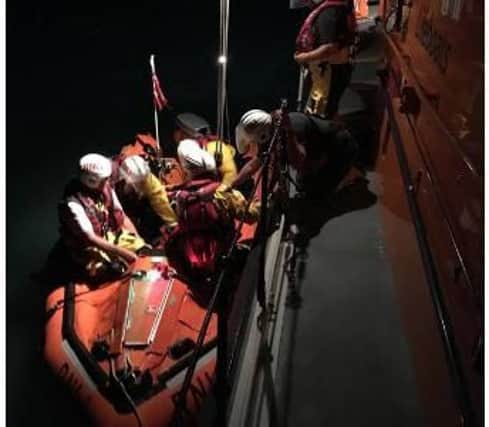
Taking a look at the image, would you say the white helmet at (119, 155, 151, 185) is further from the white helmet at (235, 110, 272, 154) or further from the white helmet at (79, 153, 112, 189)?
the white helmet at (235, 110, 272, 154)

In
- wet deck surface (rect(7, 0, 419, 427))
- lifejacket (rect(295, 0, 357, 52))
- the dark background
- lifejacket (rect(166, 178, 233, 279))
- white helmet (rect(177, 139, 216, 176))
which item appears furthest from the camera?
the dark background

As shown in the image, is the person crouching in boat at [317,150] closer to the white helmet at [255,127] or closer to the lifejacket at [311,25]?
the white helmet at [255,127]

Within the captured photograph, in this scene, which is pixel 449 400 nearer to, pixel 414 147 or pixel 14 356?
pixel 414 147

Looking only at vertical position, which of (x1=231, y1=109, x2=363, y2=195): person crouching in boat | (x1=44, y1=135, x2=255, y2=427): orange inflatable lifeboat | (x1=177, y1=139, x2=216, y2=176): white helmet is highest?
(x1=231, y1=109, x2=363, y2=195): person crouching in boat

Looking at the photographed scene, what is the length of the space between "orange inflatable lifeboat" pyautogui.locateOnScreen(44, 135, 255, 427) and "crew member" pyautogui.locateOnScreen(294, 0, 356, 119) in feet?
6.39

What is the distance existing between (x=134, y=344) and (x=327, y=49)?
273cm

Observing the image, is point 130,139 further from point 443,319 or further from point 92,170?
point 443,319

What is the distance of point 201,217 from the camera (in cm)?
357

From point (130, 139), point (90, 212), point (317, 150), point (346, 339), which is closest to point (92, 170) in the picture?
point (90, 212)

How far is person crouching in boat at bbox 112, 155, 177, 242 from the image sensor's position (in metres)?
4.96

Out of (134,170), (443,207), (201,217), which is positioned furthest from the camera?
(134,170)

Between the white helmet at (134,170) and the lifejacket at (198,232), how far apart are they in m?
1.08

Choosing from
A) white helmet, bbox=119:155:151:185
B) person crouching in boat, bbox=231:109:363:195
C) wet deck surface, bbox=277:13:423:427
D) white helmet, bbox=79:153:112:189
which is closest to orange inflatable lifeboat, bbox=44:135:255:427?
white helmet, bbox=79:153:112:189

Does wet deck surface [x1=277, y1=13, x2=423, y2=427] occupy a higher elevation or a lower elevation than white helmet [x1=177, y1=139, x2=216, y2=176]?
lower
